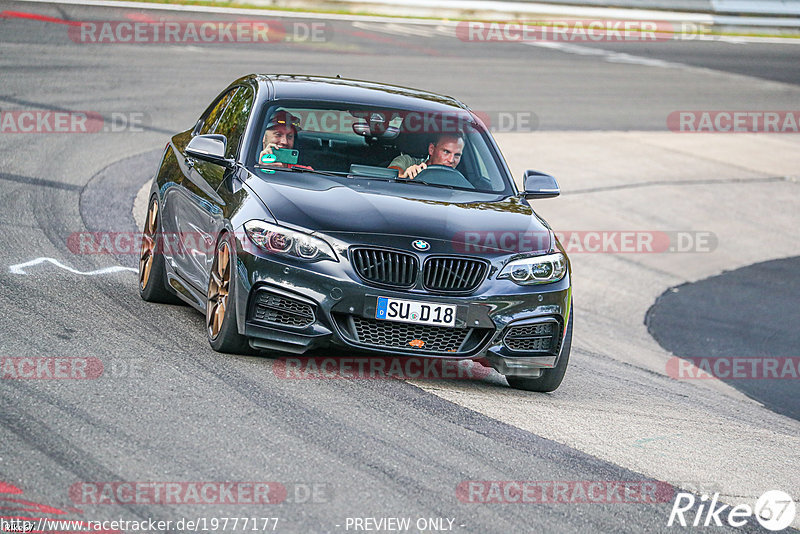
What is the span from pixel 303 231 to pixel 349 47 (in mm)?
19484

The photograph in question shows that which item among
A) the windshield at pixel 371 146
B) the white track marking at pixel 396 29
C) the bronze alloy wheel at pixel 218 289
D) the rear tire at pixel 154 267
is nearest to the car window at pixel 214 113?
the rear tire at pixel 154 267

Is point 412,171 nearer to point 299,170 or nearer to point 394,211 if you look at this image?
point 299,170

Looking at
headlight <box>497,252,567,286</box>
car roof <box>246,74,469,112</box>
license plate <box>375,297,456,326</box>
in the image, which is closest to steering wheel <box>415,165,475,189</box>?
car roof <box>246,74,469,112</box>

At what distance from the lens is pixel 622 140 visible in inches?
874

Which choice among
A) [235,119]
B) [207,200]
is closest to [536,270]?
[207,200]

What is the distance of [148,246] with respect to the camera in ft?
30.5

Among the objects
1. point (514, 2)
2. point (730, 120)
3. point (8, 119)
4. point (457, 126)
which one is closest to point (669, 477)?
point (457, 126)

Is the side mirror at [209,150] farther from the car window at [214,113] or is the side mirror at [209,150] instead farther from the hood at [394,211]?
the car window at [214,113]

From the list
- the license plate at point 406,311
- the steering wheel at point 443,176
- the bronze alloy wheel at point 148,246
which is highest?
the steering wheel at point 443,176

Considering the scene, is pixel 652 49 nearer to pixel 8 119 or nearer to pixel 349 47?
pixel 349 47

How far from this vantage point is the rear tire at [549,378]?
307 inches

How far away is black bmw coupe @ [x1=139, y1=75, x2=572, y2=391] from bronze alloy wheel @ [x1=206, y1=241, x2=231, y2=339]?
1 cm

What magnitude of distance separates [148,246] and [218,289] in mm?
1849

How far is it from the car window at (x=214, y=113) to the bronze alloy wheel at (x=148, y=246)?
0.69 metres
